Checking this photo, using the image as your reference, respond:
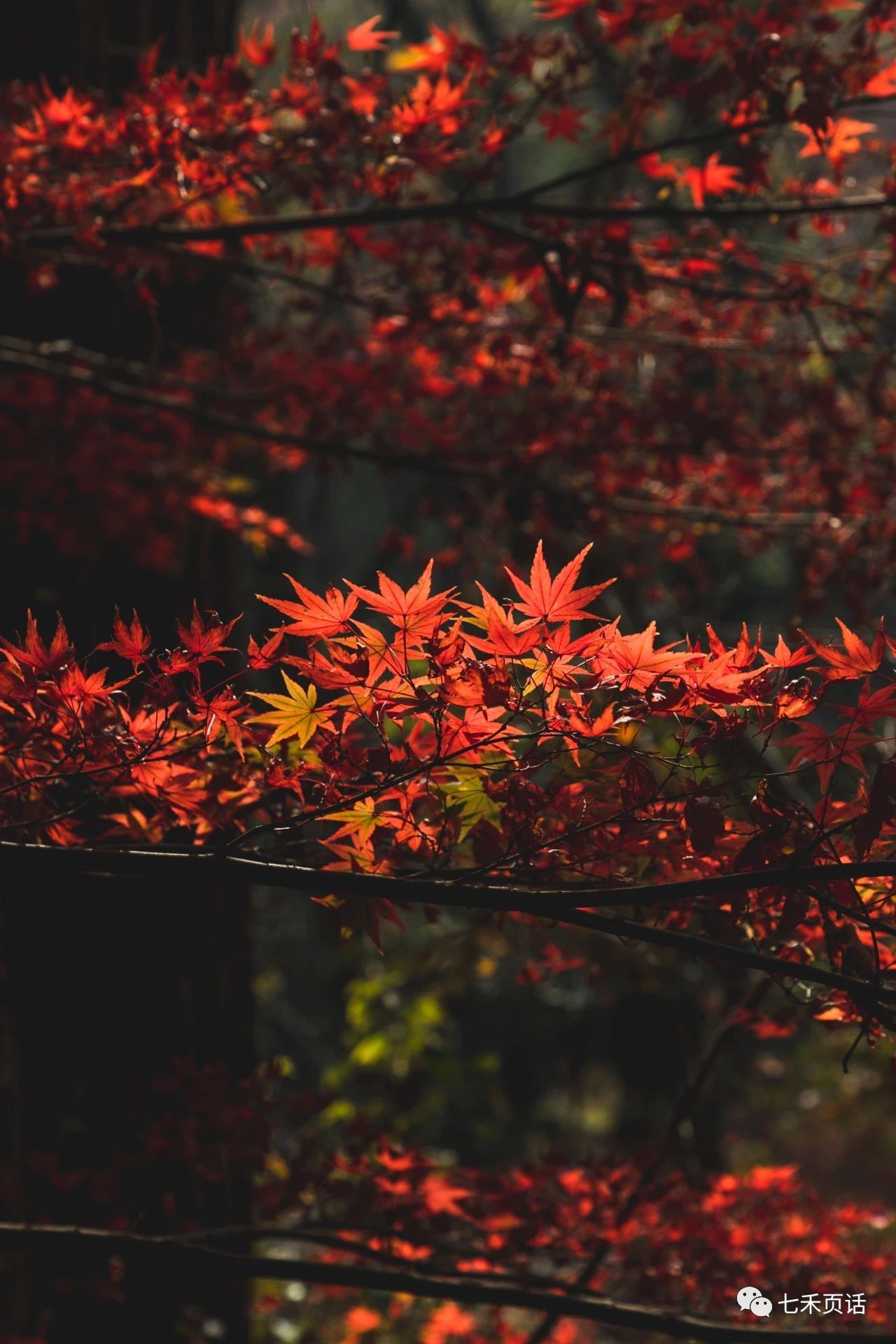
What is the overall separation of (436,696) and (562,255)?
1.68 meters

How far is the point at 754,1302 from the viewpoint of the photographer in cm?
257

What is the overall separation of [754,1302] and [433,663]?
1.98 metres

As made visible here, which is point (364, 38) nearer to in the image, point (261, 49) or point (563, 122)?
point (261, 49)

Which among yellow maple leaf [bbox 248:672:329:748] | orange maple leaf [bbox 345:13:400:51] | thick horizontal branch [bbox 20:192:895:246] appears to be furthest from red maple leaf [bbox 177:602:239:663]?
orange maple leaf [bbox 345:13:400:51]

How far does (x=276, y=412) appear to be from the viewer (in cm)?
510

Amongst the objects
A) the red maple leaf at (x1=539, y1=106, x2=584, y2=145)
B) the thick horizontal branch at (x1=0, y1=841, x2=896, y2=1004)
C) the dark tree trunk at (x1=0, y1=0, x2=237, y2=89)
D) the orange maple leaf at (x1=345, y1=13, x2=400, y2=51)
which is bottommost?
the thick horizontal branch at (x1=0, y1=841, x2=896, y2=1004)

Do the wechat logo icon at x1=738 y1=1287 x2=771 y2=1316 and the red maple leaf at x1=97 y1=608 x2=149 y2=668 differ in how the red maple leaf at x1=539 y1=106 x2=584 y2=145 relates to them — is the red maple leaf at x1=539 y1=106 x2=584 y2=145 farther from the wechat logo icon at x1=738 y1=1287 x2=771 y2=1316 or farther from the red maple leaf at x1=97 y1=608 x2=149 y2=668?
the wechat logo icon at x1=738 y1=1287 x2=771 y2=1316

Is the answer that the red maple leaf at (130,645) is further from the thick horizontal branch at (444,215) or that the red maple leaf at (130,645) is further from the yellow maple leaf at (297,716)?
the thick horizontal branch at (444,215)

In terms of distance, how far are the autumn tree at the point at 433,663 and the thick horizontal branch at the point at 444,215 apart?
17 millimetres

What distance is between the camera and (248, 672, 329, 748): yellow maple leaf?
58.5 inches

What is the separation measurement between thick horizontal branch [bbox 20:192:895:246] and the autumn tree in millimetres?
17

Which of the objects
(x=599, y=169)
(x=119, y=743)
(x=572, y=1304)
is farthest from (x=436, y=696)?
(x=599, y=169)

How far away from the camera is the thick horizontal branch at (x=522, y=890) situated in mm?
1304

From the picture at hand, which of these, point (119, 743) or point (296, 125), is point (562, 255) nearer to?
point (296, 125)
